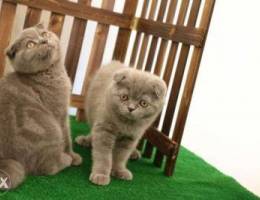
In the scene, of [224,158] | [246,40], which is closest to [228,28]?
[246,40]

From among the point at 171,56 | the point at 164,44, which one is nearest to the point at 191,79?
the point at 171,56

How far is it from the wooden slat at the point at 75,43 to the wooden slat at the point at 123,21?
53 millimetres

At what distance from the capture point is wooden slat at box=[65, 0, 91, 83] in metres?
2.40

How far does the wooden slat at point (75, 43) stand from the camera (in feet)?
7.88

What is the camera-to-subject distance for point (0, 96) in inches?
64.3

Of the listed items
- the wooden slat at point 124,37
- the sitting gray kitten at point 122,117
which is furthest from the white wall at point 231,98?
the sitting gray kitten at point 122,117

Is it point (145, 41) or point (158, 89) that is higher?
point (145, 41)

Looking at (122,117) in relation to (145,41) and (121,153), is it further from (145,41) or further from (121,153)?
(145,41)

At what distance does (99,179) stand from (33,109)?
0.43 metres

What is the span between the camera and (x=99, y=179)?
173 centimetres

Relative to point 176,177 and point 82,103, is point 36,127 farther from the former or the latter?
point 82,103

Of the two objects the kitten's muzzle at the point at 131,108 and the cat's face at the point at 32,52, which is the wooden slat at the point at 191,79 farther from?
the cat's face at the point at 32,52

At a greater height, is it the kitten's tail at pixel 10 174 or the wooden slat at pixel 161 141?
the wooden slat at pixel 161 141

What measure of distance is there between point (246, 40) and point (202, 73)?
0.46 metres
